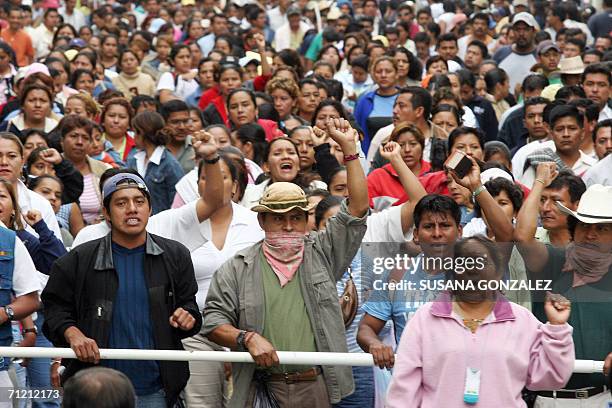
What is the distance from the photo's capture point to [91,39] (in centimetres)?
2058

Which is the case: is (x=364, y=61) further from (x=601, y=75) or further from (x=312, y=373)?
(x=312, y=373)

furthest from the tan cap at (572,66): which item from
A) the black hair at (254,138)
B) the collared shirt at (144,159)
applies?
the collared shirt at (144,159)

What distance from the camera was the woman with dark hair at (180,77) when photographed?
17.0 meters

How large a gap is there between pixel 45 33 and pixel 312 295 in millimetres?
16241

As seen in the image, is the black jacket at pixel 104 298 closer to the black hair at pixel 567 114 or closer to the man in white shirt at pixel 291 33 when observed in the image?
the black hair at pixel 567 114

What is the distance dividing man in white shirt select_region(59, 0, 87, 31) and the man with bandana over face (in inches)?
718

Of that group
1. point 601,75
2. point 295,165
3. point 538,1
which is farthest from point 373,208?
point 538,1

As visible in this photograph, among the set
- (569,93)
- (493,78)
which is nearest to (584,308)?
(569,93)

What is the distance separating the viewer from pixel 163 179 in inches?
438

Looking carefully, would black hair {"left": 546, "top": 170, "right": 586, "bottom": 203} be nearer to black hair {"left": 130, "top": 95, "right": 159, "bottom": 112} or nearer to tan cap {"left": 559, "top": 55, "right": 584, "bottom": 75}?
black hair {"left": 130, "top": 95, "right": 159, "bottom": 112}

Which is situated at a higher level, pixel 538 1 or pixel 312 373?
pixel 538 1

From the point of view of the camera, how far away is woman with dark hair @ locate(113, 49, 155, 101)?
17.3 meters

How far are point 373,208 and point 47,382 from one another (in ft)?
8.06

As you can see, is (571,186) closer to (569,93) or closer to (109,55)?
(569,93)
